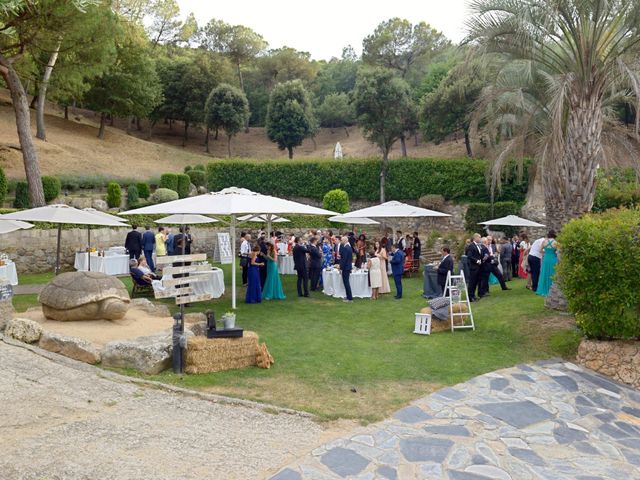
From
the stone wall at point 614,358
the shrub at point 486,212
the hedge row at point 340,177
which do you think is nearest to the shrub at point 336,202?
the hedge row at point 340,177

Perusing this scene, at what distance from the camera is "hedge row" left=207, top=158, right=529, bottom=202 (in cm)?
2958

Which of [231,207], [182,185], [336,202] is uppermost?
[182,185]

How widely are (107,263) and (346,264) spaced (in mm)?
8095

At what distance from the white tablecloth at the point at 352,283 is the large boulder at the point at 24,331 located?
7.62 meters

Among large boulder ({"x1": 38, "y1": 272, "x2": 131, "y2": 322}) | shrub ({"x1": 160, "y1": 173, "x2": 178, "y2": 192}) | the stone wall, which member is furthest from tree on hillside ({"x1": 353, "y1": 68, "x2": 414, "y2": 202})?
Result: large boulder ({"x1": 38, "y1": 272, "x2": 131, "y2": 322})

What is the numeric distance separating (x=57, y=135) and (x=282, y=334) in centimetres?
3627

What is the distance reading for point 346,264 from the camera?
13328 millimetres

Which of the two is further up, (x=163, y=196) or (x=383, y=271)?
(x=163, y=196)

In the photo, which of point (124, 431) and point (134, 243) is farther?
point (134, 243)

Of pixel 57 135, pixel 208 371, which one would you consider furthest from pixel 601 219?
pixel 57 135

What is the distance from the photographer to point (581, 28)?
10.8 m

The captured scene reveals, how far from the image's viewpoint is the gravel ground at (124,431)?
4629 millimetres

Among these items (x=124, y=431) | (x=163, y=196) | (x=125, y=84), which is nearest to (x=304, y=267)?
(x=124, y=431)

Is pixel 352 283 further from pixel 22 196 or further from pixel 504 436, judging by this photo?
pixel 22 196
